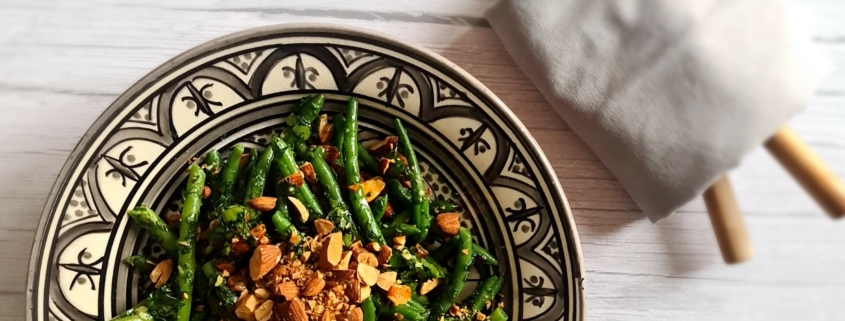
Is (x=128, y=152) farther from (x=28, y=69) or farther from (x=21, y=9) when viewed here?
(x=21, y=9)

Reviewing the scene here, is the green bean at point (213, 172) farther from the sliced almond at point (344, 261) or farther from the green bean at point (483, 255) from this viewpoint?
the green bean at point (483, 255)

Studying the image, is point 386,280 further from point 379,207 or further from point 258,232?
point 258,232

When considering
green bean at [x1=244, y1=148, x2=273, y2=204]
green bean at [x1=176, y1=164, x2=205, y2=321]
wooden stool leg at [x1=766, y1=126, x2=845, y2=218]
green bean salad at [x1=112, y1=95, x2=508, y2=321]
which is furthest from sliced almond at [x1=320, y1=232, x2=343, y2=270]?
wooden stool leg at [x1=766, y1=126, x2=845, y2=218]

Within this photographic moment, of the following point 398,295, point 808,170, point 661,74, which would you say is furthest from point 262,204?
point 808,170

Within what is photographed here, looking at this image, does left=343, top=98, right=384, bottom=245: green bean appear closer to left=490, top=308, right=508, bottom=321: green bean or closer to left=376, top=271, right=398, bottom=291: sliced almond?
left=376, top=271, right=398, bottom=291: sliced almond

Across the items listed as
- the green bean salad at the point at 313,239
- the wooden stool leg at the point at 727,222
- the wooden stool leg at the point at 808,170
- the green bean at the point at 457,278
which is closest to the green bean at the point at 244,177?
the green bean salad at the point at 313,239
